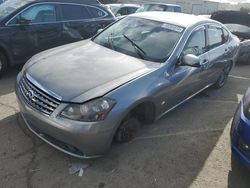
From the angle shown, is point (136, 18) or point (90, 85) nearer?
point (90, 85)

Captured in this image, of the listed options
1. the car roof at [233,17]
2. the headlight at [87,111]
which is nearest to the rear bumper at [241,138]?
the headlight at [87,111]

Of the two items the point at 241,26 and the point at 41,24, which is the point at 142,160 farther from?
the point at 241,26

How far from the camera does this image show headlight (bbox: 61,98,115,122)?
3002 millimetres

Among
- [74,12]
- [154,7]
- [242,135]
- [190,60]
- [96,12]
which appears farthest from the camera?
[154,7]

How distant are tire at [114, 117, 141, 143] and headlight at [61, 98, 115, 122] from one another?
0.53 m

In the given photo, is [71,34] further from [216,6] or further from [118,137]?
[216,6]

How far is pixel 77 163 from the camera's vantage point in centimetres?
337

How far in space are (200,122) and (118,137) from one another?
5.67ft

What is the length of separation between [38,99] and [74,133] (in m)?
0.63

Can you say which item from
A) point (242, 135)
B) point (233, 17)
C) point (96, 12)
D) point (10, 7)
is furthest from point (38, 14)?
point (233, 17)

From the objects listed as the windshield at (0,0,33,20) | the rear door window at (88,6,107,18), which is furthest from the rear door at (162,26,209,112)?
the windshield at (0,0,33,20)

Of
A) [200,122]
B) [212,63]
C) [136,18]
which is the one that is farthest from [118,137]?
[212,63]

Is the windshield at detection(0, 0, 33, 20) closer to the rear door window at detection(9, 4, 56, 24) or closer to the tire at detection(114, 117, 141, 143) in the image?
the rear door window at detection(9, 4, 56, 24)

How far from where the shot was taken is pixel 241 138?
3.13 meters
